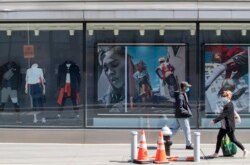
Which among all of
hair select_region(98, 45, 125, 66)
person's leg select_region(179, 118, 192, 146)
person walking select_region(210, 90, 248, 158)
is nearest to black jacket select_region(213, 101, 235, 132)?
person walking select_region(210, 90, 248, 158)

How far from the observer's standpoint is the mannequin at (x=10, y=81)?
1814cm

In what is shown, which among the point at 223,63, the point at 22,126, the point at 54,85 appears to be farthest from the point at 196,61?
the point at 22,126

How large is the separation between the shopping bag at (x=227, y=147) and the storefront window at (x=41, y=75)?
4902 mm

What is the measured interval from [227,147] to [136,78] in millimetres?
4361

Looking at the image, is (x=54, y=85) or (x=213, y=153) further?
(x=54, y=85)

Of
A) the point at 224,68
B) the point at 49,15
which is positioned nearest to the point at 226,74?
the point at 224,68

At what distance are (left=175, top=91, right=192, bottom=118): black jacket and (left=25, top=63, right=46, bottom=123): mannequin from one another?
4380 mm

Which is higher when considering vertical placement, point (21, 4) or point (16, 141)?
point (21, 4)

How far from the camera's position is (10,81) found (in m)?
18.2

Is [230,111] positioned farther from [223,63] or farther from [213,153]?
[223,63]

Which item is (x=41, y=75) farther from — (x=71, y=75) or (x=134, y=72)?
(x=134, y=72)

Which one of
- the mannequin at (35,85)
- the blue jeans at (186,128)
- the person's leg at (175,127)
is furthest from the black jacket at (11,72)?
the blue jeans at (186,128)

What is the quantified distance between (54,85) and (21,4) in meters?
2.58

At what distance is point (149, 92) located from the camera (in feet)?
58.9
